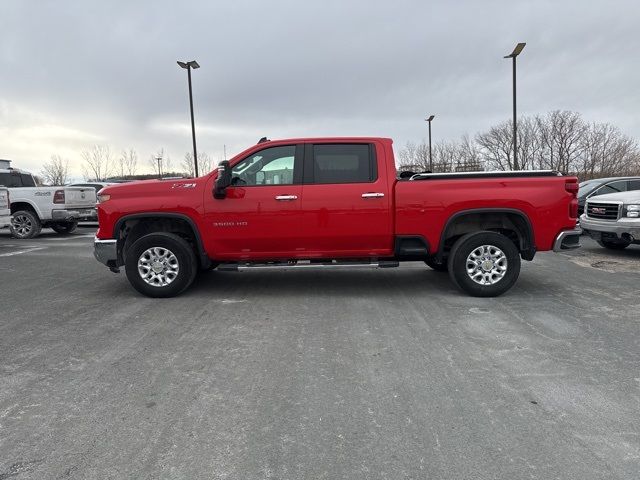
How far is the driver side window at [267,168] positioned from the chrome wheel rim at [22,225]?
11.2 meters

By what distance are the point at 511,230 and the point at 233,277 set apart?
422cm

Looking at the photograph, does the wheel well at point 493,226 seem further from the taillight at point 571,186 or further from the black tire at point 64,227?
the black tire at point 64,227

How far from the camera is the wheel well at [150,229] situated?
Result: 646cm

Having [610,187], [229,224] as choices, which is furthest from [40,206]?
[610,187]

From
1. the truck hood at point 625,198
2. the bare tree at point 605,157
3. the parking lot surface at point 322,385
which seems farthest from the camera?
the bare tree at point 605,157

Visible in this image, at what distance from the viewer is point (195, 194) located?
6223mm

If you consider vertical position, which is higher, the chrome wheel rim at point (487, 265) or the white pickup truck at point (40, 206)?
the white pickup truck at point (40, 206)

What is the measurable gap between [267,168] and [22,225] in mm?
11627

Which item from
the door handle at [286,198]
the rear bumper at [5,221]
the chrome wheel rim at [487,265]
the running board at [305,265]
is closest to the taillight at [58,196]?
the rear bumper at [5,221]

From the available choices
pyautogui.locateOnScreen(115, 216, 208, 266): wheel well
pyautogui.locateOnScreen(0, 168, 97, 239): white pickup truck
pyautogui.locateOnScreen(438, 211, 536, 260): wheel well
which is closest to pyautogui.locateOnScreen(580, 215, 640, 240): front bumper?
pyautogui.locateOnScreen(438, 211, 536, 260): wheel well

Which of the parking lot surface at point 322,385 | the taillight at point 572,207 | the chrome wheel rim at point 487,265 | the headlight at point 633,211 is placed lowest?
the parking lot surface at point 322,385

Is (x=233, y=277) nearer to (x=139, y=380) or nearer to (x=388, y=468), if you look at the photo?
(x=139, y=380)

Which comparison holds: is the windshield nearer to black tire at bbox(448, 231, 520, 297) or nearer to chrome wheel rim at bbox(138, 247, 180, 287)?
black tire at bbox(448, 231, 520, 297)

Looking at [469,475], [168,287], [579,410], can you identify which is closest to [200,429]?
[469,475]
